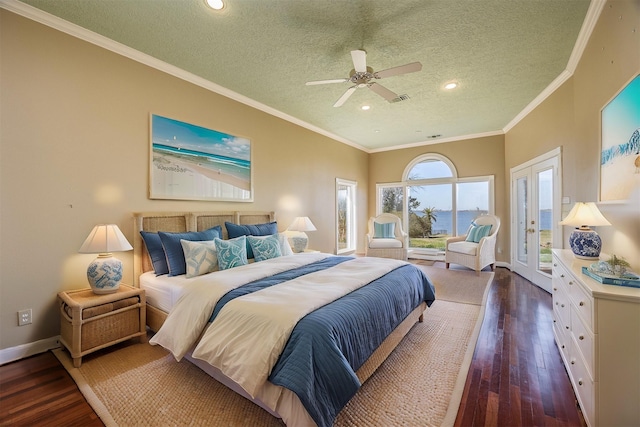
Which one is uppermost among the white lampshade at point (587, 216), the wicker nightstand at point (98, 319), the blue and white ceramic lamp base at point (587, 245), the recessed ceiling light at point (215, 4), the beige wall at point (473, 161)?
the recessed ceiling light at point (215, 4)

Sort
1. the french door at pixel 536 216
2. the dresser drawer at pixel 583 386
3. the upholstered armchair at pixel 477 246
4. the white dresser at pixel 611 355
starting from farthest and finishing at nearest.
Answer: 1. the upholstered armchair at pixel 477 246
2. the french door at pixel 536 216
3. the dresser drawer at pixel 583 386
4. the white dresser at pixel 611 355

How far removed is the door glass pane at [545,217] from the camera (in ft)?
13.1

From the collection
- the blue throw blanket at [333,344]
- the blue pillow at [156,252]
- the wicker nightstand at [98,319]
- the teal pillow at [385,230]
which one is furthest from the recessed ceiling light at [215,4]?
the teal pillow at [385,230]

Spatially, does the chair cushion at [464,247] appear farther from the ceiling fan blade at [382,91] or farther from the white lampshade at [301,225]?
the ceiling fan blade at [382,91]

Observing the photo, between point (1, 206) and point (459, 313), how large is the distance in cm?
452

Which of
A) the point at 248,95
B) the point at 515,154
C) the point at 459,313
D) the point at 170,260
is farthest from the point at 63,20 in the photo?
the point at 515,154

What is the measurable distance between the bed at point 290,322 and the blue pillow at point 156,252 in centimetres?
9

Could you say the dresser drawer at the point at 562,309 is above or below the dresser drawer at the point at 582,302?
below

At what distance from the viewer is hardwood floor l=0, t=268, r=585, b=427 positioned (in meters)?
1.61

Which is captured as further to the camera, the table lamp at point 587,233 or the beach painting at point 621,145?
the table lamp at point 587,233

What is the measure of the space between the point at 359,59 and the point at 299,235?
259cm

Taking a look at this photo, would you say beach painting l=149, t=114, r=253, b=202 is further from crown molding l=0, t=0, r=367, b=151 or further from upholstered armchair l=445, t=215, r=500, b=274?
upholstered armchair l=445, t=215, r=500, b=274

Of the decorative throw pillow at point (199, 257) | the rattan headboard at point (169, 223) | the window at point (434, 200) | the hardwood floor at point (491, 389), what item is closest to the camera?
the hardwood floor at point (491, 389)

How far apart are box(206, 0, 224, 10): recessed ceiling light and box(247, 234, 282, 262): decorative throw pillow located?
7.35 feet
